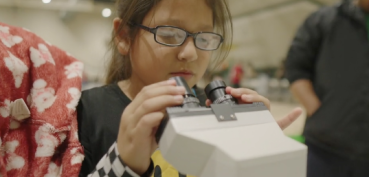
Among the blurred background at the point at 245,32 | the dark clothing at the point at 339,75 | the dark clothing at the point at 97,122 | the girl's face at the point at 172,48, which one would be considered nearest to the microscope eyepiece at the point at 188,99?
the girl's face at the point at 172,48

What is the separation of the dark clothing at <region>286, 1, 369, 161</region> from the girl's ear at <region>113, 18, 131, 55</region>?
0.64 metres

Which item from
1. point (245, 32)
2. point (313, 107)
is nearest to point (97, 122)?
point (313, 107)

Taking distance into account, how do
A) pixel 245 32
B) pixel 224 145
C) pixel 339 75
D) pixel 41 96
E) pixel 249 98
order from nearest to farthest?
pixel 224 145 → pixel 249 98 → pixel 41 96 → pixel 339 75 → pixel 245 32

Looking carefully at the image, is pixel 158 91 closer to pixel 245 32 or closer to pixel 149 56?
pixel 149 56

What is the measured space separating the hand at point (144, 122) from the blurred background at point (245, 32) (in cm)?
425

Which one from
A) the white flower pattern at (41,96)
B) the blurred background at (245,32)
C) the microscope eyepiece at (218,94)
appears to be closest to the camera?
the microscope eyepiece at (218,94)

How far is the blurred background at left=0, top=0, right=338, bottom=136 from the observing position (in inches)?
198

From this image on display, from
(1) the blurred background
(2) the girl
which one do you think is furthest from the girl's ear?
(1) the blurred background

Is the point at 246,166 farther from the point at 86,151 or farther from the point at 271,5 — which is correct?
the point at 271,5

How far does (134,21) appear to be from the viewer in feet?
2.02

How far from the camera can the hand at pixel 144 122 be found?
0.38m

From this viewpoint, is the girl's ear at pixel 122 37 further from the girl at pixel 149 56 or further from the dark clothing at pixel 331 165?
the dark clothing at pixel 331 165

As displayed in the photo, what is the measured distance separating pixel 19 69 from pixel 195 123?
1.17 feet

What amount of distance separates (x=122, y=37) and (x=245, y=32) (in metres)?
5.91
